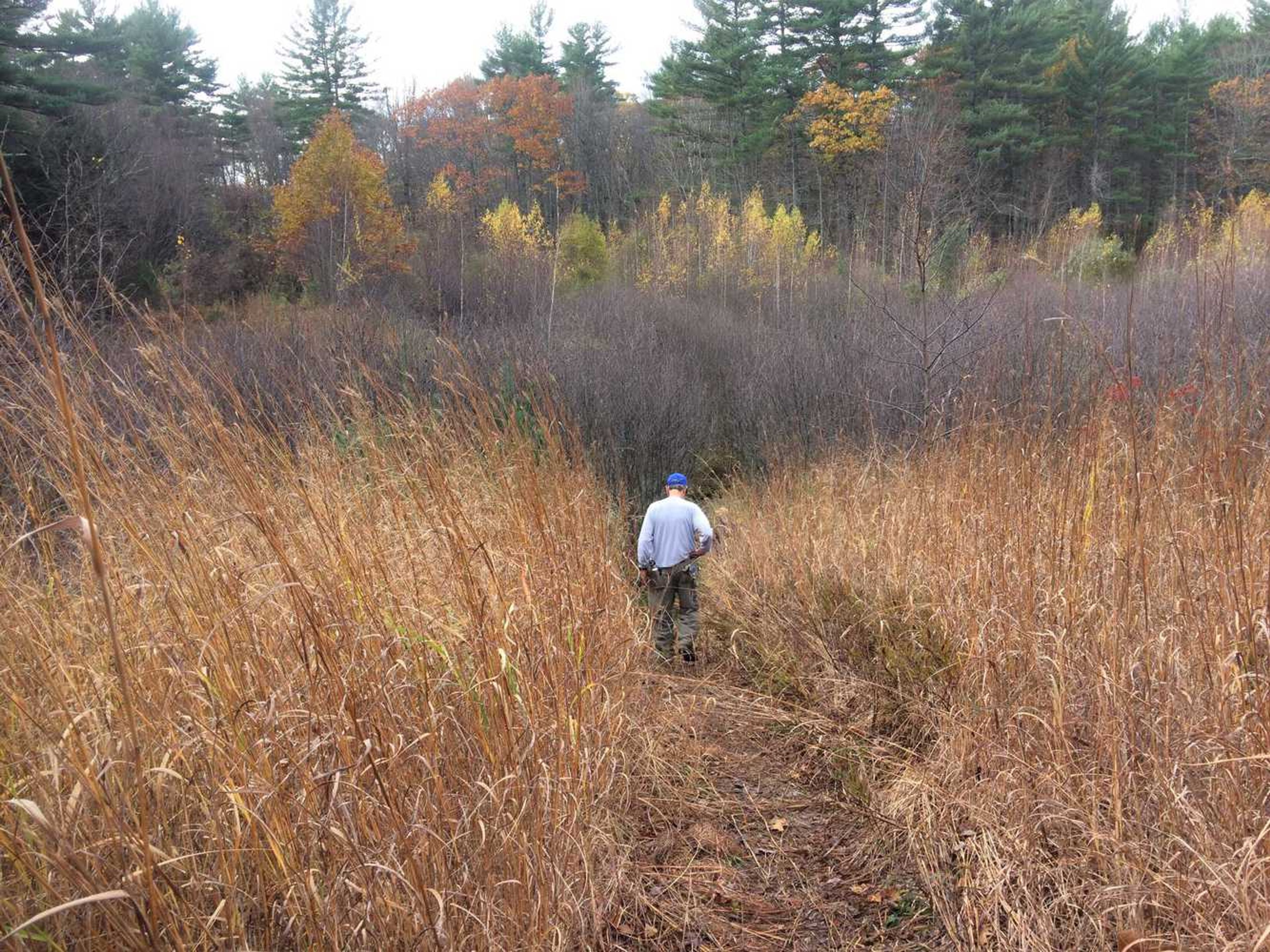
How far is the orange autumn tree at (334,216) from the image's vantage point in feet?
62.8

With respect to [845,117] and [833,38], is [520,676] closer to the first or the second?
[845,117]

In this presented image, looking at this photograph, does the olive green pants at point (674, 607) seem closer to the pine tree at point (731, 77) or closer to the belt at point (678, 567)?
the belt at point (678, 567)

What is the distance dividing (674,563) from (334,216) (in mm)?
17004

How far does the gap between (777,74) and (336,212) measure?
16.1m

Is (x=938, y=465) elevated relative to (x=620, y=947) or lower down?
elevated

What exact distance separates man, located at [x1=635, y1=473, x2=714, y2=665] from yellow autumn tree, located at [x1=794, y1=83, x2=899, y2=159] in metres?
21.8

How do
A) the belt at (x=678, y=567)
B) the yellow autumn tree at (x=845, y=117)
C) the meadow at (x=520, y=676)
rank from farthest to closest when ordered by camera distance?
the yellow autumn tree at (x=845, y=117)
the belt at (x=678, y=567)
the meadow at (x=520, y=676)

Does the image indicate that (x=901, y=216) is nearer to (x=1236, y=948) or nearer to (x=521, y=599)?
(x=521, y=599)

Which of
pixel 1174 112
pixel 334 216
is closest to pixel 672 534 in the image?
pixel 334 216

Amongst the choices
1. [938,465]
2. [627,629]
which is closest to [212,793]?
[627,629]

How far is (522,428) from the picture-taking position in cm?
708

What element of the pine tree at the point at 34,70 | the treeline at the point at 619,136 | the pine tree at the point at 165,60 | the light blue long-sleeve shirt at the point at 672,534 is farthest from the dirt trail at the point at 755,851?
the pine tree at the point at 165,60

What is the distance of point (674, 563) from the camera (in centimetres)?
568

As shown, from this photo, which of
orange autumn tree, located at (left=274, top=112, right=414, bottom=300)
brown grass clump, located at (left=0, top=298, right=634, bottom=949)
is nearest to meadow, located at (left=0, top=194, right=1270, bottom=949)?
brown grass clump, located at (left=0, top=298, right=634, bottom=949)
